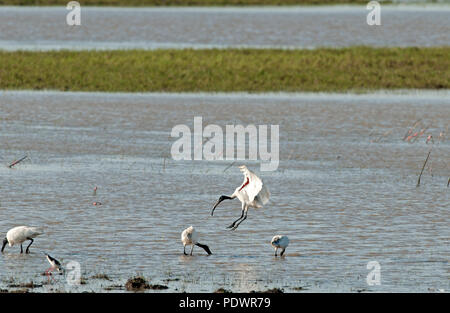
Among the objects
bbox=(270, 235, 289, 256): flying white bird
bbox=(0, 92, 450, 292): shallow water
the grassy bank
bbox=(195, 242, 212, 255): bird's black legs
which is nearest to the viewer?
bbox=(0, 92, 450, 292): shallow water

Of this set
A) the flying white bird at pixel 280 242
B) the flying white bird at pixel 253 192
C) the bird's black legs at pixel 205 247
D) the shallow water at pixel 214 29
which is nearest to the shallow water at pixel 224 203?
the bird's black legs at pixel 205 247

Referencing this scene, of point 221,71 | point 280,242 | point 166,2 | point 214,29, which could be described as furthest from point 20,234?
point 166,2

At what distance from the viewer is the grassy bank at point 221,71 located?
35188mm

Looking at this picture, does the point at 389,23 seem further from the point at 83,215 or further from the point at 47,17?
the point at 83,215

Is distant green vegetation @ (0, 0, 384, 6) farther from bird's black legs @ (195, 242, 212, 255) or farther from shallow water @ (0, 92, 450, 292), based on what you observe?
bird's black legs @ (195, 242, 212, 255)

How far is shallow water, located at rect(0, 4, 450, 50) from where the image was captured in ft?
174

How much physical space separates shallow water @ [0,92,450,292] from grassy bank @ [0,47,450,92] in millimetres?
4147

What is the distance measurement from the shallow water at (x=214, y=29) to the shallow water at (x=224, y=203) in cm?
2012

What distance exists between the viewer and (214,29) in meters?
62.4

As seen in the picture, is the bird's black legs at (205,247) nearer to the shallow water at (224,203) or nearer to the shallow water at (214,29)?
the shallow water at (224,203)

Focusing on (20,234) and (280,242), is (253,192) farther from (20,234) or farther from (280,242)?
(20,234)

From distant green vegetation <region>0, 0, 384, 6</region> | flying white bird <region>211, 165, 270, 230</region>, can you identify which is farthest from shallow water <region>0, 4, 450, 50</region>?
flying white bird <region>211, 165, 270, 230</region>

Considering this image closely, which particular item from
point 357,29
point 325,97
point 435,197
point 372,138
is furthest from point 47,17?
point 435,197

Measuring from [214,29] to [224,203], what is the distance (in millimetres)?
45342
